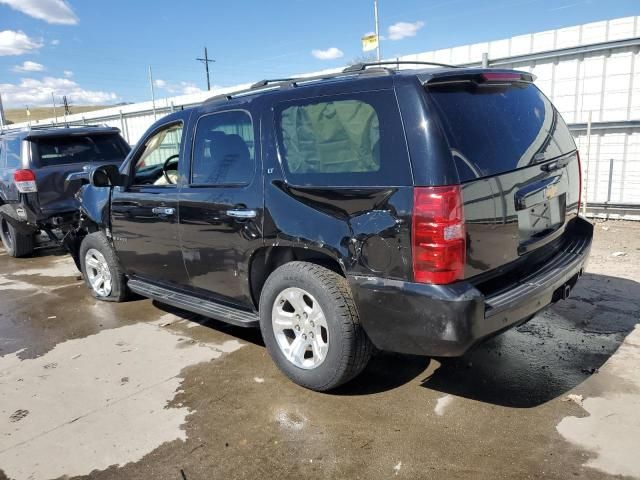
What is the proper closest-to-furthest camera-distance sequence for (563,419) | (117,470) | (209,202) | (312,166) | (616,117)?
1. (117,470)
2. (563,419)
3. (312,166)
4. (209,202)
5. (616,117)

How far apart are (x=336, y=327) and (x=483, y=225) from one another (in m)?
1.01

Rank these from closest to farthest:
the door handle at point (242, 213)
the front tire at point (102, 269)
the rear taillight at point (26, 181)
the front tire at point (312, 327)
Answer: the front tire at point (312, 327), the door handle at point (242, 213), the front tire at point (102, 269), the rear taillight at point (26, 181)

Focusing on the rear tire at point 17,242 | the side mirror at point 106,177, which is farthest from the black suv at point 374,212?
the rear tire at point 17,242

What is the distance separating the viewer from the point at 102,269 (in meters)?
5.41

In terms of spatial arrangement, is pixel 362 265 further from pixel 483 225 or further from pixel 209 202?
pixel 209 202

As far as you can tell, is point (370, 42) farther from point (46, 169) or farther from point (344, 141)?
point (344, 141)

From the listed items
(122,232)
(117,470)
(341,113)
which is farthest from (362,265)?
(122,232)

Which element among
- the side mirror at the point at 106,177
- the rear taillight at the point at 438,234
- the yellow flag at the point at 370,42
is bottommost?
the rear taillight at the point at 438,234

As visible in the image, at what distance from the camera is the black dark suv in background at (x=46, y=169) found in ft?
22.7

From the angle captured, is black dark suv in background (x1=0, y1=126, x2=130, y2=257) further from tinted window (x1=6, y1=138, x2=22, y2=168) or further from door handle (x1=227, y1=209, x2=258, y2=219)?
door handle (x1=227, y1=209, x2=258, y2=219)

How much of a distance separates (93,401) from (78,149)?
4.96m

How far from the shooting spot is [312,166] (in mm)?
3092

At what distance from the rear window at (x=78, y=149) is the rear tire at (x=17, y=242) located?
1.46 metres

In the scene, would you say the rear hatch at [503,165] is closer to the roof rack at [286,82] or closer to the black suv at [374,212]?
the black suv at [374,212]
